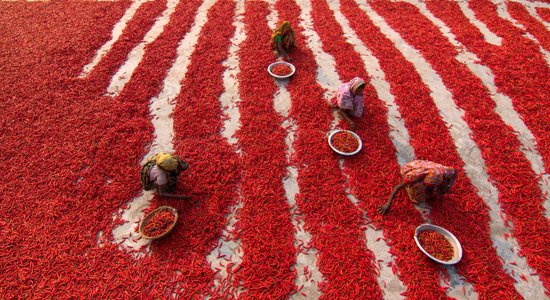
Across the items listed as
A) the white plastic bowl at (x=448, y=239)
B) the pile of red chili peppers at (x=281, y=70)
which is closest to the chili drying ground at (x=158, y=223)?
the white plastic bowl at (x=448, y=239)

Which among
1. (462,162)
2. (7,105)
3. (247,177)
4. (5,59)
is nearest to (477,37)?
(462,162)

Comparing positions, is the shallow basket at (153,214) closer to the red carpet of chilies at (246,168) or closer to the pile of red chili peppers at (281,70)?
the red carpet of chilies at (246,168)

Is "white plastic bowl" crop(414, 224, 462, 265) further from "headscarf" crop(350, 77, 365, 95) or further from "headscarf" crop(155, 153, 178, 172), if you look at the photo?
"headscarf" crop(155, 153, 178, 172)

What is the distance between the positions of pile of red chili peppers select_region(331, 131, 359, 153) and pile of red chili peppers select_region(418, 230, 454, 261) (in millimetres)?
1517

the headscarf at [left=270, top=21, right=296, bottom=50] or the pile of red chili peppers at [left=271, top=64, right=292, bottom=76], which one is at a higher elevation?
the headscarf at [left=270, top=21, right=296, bottom=50]

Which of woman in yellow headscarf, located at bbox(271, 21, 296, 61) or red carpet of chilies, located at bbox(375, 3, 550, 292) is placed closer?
red carpet of chilies, located at bbox(375, 3, 550, 292)

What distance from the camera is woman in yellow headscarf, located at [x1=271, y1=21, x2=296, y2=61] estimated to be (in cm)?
626

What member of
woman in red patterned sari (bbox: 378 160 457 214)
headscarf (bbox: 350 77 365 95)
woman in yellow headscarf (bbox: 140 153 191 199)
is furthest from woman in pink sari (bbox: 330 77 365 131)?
woman in yellow headscarf (bbox: 140 153 191 199)

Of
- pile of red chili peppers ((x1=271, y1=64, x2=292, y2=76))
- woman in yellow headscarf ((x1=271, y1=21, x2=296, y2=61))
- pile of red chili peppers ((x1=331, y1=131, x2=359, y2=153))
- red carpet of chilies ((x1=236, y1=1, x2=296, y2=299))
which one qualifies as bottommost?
red carpet of chilies ((x1=236, y1=1, x2=296, y2=299))

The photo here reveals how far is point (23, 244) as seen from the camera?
3.40m

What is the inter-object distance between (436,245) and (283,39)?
16.2 feet

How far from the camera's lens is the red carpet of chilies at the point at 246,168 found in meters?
3.18

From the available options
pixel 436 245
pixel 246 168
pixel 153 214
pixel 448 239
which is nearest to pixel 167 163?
pixel 153 214

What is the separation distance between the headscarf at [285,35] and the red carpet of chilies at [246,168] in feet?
1.29
